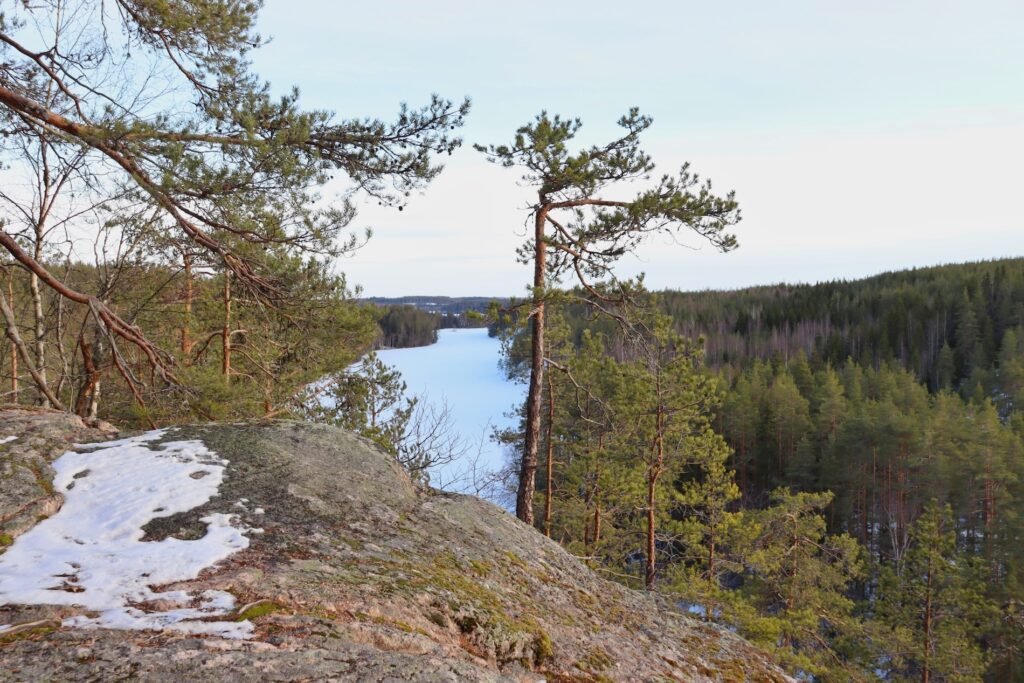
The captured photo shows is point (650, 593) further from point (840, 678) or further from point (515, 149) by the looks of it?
point (840, 678)

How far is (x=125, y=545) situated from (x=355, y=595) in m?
1.21

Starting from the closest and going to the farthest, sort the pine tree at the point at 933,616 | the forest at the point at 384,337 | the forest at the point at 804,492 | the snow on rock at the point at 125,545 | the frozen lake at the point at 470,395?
the snow on rock at the point at 125,545 < the forest at the point at 384,337 < the forest at the point at 804,492 < the pine tree at the point at 933,616 < the frozen lake at the point at 470,395

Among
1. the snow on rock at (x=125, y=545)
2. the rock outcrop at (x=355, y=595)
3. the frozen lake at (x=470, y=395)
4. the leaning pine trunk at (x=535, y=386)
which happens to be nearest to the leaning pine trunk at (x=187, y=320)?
the frozen lake at (x=470, y=395)

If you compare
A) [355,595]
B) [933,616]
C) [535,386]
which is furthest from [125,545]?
[933,616]

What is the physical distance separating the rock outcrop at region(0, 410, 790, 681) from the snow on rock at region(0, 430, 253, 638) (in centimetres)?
7

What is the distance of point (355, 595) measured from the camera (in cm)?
274

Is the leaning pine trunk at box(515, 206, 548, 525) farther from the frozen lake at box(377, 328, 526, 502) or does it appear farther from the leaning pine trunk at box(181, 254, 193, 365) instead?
the frozen lake at box(377, 328, 526, 502)

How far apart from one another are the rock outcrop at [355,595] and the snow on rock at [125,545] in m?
0.07

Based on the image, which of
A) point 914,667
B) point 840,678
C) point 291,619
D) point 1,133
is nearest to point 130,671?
point 291,619

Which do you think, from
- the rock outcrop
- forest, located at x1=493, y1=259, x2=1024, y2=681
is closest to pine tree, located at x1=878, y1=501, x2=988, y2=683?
forest, located at x1=493, y1=259, x2=1024, y2=681

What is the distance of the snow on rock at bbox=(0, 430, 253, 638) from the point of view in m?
2.45

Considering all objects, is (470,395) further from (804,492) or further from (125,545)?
(125,545)

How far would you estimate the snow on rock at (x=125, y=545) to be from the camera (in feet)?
8.02

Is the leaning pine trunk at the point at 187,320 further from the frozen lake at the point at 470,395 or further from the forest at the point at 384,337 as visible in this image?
the frozen lake at the point at 470,395
